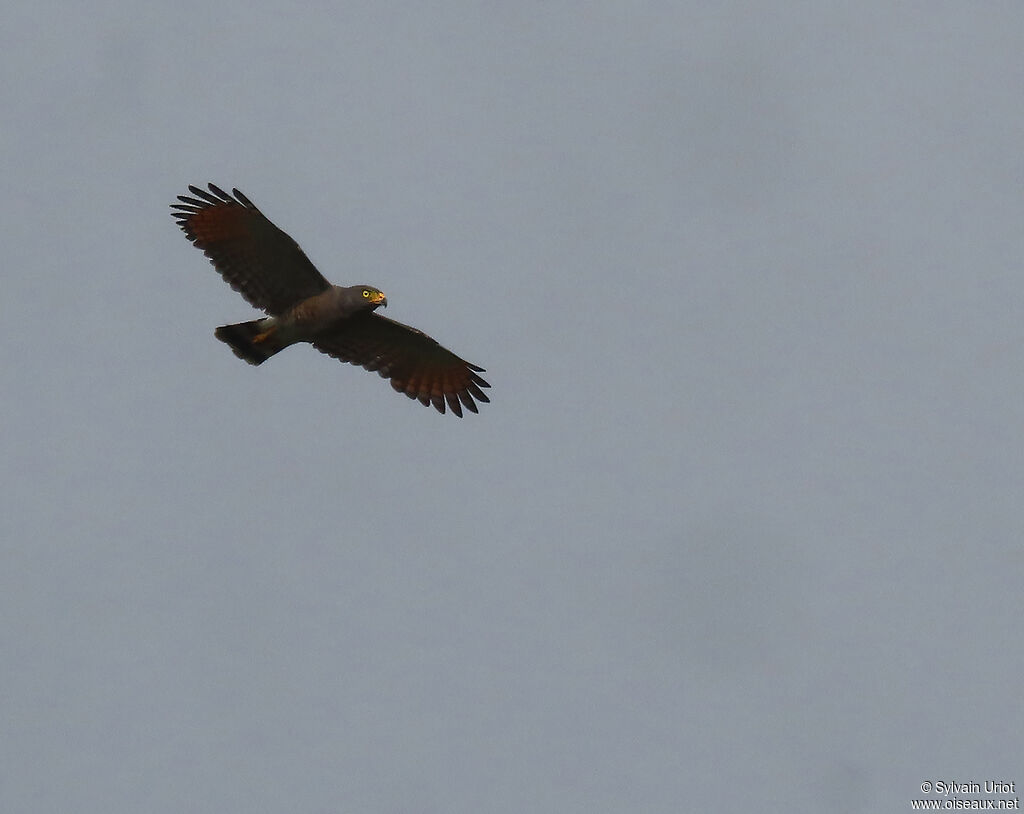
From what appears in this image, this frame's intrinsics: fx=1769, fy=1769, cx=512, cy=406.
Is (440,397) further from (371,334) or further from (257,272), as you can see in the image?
(257,272)

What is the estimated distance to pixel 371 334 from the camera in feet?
98.0

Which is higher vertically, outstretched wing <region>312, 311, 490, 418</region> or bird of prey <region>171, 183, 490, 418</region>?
outstretched wing <region>312, 311, 490, 418</region>

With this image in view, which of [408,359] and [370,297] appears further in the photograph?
[408,359]

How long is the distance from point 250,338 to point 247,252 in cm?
141

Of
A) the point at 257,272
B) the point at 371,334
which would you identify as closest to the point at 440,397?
the point at 371,334

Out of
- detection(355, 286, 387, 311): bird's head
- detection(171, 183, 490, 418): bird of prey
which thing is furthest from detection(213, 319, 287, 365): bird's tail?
detection(355, 286, 387, 311): bird's head

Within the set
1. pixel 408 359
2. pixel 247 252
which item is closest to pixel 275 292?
pixel 247 252

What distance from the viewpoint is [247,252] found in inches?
1138

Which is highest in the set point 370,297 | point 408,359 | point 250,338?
point 408,359

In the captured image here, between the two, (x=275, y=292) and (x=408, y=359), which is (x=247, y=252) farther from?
(x=408, y=359)

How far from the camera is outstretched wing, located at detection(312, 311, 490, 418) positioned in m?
29.7

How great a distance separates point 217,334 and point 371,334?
259cm

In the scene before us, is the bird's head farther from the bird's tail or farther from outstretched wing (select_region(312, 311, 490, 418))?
the bird's tail

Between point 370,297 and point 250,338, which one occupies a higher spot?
point 370,297
